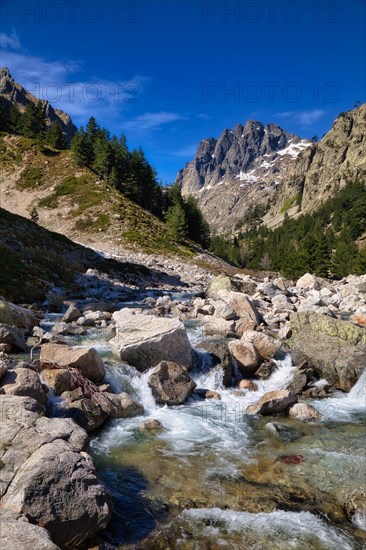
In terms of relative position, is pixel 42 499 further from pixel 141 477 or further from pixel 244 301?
pixel 244 301

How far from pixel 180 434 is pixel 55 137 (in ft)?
306

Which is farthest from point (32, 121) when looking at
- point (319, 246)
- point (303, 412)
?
point (303, 412)

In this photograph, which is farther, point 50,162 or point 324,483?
point 50,162

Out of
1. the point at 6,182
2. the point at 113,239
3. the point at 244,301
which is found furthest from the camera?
the point at 6,182

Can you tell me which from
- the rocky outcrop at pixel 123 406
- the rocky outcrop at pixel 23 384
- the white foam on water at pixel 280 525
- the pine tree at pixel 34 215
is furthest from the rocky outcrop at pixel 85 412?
the pine tree at pixel 34 215

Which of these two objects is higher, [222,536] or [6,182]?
[6,182]

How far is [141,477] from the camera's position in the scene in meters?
8.44

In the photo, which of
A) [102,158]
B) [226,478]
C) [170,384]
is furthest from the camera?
[102,158]

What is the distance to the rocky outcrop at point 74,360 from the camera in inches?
467

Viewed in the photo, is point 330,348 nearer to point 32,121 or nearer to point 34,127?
point 34,127

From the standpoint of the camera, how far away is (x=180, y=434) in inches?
423

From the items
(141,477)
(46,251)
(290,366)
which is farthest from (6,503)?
(46,251)

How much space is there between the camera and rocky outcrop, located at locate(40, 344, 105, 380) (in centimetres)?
1185

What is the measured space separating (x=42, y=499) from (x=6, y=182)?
83941 mm
